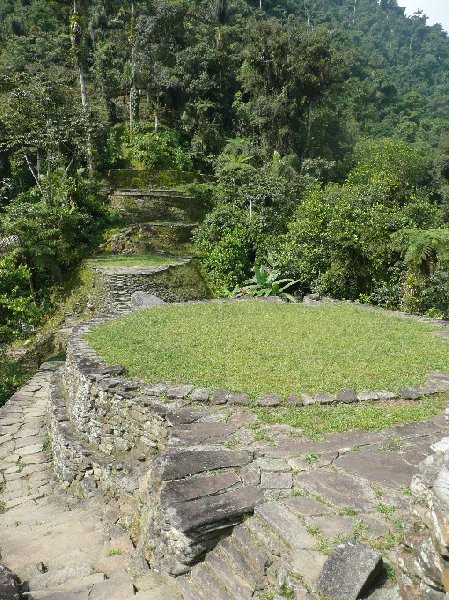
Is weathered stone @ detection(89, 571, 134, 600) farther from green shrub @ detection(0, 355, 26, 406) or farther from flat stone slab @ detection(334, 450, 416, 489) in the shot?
green shrub @ detection(0, 355, 26, 406)

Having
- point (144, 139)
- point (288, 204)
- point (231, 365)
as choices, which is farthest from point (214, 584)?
point (144, 139)

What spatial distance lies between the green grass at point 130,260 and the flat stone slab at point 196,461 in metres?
11.3

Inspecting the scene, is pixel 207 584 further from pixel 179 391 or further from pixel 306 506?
pixel 179 391

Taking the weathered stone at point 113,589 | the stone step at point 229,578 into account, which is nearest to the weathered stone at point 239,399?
the stone step at point 229,578

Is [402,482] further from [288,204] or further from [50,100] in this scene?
[50,100]

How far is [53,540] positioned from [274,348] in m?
3.88

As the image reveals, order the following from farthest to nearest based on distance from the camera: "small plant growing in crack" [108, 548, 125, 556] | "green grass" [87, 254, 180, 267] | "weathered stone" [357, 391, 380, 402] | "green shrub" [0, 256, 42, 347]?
"green grass" [87, 254, 180, 267] → "green shrub" [0, 256, 42, 347] → "weathered stone" [357, 391, 380, 402] → "small plant growing in crack" [108, 548, 125, 556]

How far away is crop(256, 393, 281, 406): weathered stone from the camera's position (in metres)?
5.37

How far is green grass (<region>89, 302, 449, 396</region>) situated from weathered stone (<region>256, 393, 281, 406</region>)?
14 centimetres

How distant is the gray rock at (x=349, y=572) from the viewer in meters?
2.69

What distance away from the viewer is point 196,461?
14.0ft

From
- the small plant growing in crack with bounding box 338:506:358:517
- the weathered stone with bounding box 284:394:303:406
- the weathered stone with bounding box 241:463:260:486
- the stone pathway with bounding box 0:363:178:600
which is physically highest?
the small plant growing in crack with bounding box 338:506:358:517

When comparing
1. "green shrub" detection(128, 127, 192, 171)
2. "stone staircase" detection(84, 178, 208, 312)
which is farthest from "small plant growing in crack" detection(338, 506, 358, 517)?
"green shrub" detection(128, 127, 192, 171)

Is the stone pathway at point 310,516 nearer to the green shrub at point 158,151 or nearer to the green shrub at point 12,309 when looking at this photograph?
the green shrub at point 12,309
